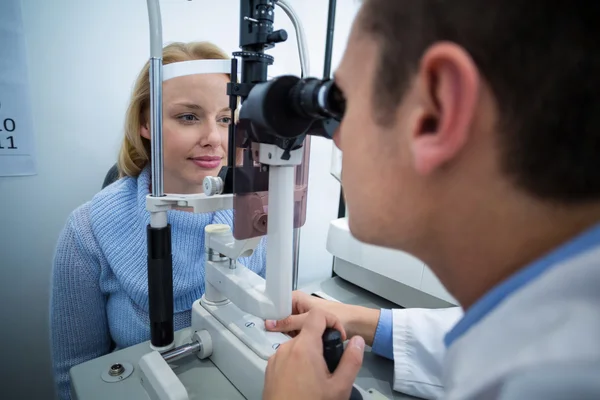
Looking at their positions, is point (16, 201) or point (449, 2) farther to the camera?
point (16, 201)

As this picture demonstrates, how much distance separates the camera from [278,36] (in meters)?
0.47

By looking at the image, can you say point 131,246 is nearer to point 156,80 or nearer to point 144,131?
point 144,131

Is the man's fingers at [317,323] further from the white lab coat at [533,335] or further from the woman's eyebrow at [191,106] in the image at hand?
the woman's eyebrow at [191,106]

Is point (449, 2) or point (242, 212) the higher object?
point (449, 2)

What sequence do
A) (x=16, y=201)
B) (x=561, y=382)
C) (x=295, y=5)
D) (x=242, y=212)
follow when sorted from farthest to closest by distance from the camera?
1. (x=295, y=5)
2. (x=16, y=201)
3. (x=242, y=212)
4. (x=561, y=382)

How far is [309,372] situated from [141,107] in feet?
2.57

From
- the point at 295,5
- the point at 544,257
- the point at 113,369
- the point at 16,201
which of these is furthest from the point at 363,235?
the point at 295,5

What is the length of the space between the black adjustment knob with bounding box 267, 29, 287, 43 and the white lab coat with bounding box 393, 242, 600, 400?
1.38 feet

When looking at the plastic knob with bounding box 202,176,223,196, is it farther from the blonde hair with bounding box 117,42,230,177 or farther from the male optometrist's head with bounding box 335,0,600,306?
the blonde hair with bounding box 117,42,230,177

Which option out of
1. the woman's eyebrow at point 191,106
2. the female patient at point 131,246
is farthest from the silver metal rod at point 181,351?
the woman's eyebrow at point 191,106

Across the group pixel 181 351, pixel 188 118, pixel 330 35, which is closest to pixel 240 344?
pixel 181 351

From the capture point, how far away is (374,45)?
1.00ft

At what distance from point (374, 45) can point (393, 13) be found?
31 mm

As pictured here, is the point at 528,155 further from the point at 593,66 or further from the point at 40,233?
the point at 40,233
